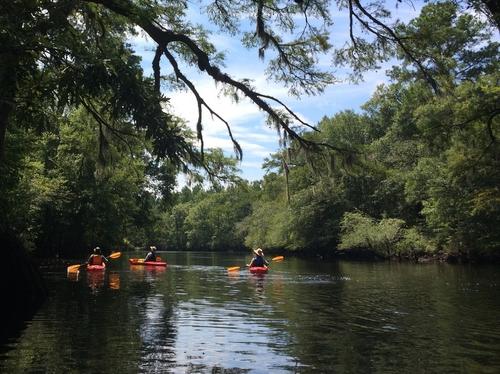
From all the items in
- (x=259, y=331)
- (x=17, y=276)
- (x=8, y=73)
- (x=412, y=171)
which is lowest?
(x=259, y=331)

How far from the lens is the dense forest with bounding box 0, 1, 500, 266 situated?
7.86 metres

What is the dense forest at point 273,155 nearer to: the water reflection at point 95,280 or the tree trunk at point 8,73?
the tree trunk at point 8,73

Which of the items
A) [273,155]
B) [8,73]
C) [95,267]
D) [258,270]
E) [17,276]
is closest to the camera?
[8,73]

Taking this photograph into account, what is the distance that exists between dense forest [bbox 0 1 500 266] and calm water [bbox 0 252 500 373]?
9.45 feet

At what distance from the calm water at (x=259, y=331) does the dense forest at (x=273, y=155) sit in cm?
288

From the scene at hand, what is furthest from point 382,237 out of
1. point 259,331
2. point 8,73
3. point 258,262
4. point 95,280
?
point 8,73

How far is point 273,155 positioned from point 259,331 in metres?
34.4

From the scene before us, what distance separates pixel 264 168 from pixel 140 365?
51232 millimetres

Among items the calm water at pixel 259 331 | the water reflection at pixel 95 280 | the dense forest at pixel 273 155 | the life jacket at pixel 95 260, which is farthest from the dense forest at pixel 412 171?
the life jacket at pixel 95 260

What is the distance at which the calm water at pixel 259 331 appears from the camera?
7.58 meters

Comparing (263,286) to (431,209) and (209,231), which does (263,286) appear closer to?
(431,209)

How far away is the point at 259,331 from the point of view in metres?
10.3

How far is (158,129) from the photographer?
28.8 feet

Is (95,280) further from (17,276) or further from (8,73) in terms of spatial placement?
(8,73)
